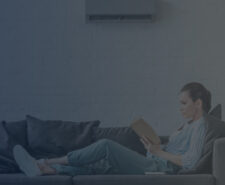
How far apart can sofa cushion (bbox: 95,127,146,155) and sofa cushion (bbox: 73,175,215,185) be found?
60 cm

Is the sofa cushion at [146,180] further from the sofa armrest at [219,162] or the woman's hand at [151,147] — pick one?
the woman's hand at [151,147]

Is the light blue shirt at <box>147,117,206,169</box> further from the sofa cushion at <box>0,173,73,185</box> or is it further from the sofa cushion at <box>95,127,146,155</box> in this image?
the sofa cushion at <box>0,173,73,185</box>

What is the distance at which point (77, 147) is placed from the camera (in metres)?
3.74

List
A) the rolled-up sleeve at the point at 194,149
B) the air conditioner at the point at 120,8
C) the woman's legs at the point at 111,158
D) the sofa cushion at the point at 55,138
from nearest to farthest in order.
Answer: the rolled-up sleeve at the point at 194,149 → the woman's legs at the point at 111,158 → the sofa cushion at the point at 55,138 → the air conditioner at the point at 120,8

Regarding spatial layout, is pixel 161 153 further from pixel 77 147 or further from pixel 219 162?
pixel 77 147

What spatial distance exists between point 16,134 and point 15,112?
2.28 feet

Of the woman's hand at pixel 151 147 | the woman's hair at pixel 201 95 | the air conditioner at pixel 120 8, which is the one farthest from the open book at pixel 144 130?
the air conditioner at pixel 120 8

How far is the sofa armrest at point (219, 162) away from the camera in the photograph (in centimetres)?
308

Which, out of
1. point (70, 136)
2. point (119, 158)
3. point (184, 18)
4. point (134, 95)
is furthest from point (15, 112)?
point (184, 18)

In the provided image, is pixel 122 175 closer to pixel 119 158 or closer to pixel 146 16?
pixel 119 158

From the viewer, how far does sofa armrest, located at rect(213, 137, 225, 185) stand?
3.08 metres

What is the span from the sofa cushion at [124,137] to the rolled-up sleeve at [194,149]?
55 cm

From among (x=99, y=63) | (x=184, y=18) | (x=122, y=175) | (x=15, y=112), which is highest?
(x=184, y=18)

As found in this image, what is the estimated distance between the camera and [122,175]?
320 centimetres
